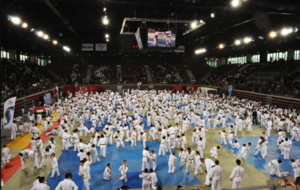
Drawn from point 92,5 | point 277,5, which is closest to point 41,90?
point 92,5

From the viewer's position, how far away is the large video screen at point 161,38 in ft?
68.6

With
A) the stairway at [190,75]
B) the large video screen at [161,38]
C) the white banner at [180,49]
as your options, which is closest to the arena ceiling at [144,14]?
the large video screen at [161,38]

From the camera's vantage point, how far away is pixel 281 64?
30.3 meters

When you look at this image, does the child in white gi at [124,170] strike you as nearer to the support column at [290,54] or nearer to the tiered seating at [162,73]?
the support column at [290,54]

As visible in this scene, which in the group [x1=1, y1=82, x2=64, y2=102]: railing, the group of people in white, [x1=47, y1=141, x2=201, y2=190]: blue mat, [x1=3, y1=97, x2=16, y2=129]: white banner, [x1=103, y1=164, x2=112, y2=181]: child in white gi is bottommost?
[x1=47, y1=141, x2=201, y2=190]: blue mat

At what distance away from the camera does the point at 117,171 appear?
383 inches

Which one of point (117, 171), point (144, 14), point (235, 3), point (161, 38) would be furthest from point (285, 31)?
point (117, 171)

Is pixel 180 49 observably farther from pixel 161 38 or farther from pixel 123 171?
pixel 123 171

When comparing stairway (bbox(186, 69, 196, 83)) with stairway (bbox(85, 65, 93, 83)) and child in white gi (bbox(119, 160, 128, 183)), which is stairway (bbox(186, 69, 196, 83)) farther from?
child in white gi (bbox(119, 160, 128, 183))

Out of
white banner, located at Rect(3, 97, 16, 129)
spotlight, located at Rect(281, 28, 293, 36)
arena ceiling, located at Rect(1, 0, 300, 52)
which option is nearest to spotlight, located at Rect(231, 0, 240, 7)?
arena ceiling, located at Rect(1, 0, 300, 52)

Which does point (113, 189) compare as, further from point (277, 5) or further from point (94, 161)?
point (277, 5)

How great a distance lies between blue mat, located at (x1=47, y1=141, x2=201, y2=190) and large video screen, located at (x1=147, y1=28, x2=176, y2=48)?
1238cm

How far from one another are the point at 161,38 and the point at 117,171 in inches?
609

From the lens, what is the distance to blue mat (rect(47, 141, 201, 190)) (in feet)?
28.4
